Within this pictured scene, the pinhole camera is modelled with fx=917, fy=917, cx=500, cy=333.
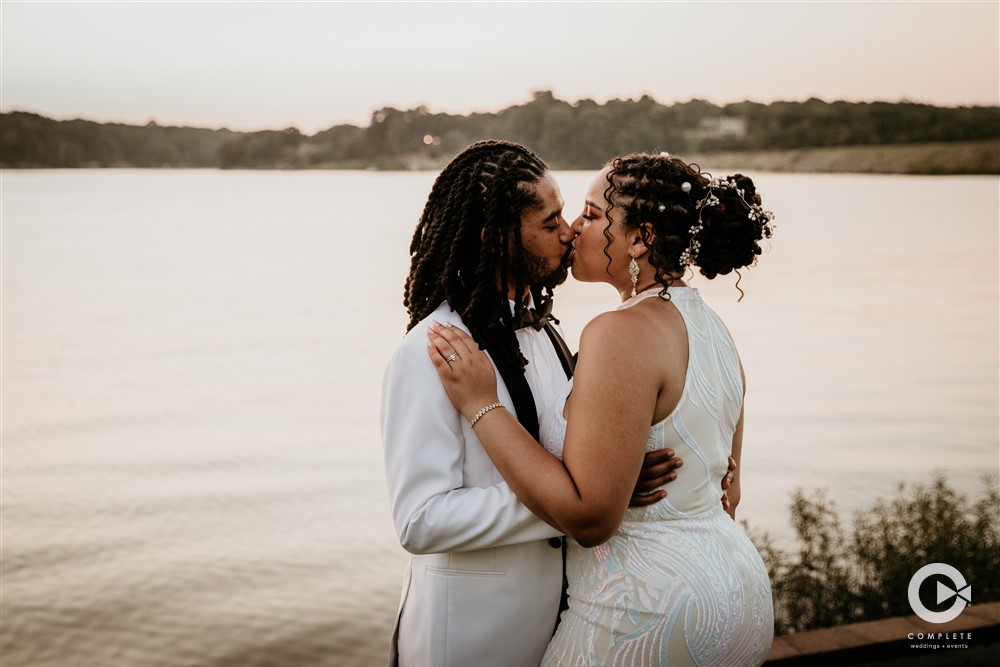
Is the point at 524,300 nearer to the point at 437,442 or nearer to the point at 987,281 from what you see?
the point at 437,442

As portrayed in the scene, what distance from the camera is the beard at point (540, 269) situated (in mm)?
2406

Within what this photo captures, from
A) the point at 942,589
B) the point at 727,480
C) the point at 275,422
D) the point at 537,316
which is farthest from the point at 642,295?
the point at 275,422

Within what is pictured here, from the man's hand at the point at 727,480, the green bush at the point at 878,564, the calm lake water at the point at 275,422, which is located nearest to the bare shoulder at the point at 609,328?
the man's hand at the point at 727,480

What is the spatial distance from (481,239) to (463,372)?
0.41 metres

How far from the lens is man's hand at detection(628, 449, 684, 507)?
2164 millimetres

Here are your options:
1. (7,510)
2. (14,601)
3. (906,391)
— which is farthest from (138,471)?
(906,391)

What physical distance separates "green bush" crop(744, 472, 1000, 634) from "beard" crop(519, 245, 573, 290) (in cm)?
318

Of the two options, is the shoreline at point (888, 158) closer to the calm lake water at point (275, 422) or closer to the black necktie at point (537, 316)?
the calm lake water at point (275, 422)

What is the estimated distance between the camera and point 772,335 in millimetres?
19719

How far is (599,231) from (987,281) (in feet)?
88.8

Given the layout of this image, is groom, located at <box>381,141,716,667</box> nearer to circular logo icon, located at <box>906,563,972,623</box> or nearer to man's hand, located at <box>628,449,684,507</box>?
man's hand, located at <box>628,449,684,507</box>

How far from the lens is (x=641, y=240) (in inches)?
89.8

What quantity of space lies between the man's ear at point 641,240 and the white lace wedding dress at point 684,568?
127 mm

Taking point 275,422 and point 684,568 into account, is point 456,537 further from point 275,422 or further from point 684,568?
point 275,422
